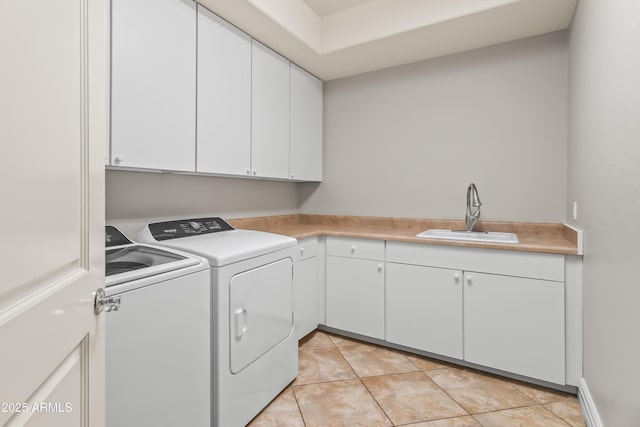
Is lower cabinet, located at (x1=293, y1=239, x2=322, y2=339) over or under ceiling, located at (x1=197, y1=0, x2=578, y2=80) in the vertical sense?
under

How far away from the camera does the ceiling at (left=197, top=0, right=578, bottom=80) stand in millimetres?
1947

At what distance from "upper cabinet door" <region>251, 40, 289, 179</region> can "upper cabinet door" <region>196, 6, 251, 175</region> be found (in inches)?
2.5

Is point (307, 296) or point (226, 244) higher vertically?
point (226, 244)

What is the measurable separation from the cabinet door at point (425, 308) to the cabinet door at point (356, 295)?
8 cm

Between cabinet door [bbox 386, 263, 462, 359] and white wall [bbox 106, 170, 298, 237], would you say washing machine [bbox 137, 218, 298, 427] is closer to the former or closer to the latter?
white wall [bbox 106, 170, 298, 237]

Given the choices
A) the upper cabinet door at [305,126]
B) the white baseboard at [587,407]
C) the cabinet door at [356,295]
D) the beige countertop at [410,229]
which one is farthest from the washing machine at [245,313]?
the white baseboard at [587,407]

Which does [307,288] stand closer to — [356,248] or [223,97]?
[356,248]

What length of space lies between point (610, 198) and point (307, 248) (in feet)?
5.57

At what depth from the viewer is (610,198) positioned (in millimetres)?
1227

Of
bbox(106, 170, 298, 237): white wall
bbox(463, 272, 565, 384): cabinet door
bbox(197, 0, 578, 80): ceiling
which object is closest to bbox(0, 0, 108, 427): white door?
bbox(106, 170, 298, 237): white wall

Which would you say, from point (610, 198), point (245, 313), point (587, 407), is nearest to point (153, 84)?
point (245, 313)

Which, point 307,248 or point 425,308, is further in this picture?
point 307,248

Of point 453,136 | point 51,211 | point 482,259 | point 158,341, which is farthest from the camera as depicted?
point 453,136

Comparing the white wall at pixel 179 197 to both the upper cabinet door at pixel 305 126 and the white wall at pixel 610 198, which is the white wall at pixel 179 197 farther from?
the white wall at pixel 610 198
